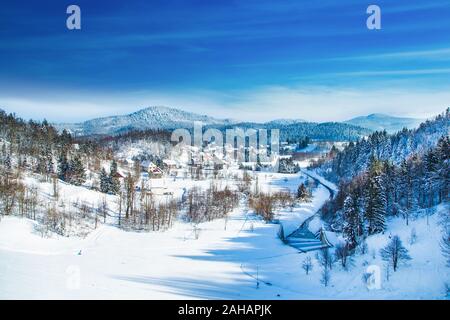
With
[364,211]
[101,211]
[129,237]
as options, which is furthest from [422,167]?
[101,211]

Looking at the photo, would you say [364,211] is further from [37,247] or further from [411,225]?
[37,247]

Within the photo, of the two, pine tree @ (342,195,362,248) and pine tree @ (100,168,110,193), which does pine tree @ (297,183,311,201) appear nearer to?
pine tree @ (342,195,362,248)

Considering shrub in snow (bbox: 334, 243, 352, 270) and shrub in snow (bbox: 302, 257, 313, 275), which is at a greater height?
shrub in snow (bbox: 334, 243, 352, 270)

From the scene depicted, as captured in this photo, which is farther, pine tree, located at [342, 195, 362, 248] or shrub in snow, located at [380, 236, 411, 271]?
pine tree, located at [342, 195, 362, 248]

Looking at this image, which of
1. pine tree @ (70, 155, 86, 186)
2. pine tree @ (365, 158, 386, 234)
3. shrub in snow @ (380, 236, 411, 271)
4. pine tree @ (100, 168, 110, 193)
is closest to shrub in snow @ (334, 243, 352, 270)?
shrub in snow @ (380, 236, 411, 271)

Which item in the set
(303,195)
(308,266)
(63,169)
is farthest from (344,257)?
(63,169)

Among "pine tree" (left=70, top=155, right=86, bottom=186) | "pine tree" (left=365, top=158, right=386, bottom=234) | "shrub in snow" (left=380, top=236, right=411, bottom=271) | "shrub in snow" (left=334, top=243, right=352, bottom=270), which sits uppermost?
"pine tree" (left=70, top=155, right=86, bottom=186)

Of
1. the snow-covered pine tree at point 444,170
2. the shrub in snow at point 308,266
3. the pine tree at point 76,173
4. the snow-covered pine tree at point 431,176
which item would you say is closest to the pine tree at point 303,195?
the snow-covered pine tree at point 431,176

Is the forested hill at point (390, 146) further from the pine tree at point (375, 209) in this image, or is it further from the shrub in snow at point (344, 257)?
the shrub in snow at point (344, 257)
